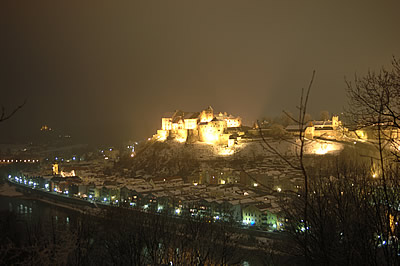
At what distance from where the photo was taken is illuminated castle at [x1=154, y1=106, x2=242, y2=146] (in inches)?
1747

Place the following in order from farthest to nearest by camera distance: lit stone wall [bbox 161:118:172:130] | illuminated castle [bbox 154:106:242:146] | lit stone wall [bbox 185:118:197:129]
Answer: lit stone wall [bbox 161:118:172:130] < lit stone wall [bbox 185:118:197:129] < illuminated castle [bbox 154:106:242:146]

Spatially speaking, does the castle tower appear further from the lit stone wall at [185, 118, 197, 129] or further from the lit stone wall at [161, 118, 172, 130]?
the lit stone wall at [161, 118, 172, 130]

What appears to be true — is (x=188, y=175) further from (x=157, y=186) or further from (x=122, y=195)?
(x=122, y=195)

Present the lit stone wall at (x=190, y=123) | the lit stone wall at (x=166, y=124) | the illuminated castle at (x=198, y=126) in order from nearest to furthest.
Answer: the illuminated castle at (x=198, y=126) → the lit stone wall at (x=190, y=123) → the lit stone wall at (x=166, y=124)

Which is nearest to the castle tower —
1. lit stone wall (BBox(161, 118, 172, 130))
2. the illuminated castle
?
the illuminated castle

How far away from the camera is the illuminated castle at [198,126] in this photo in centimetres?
4438

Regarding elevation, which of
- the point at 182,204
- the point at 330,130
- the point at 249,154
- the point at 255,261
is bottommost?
the point at 255,261

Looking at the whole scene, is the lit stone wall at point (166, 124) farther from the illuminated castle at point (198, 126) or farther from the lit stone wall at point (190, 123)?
the lit stone wall at point (190, 123)

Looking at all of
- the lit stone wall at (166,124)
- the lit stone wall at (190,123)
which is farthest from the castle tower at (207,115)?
the lit stone wall at (166,124)

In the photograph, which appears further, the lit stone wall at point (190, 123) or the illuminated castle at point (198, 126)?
the lit stone wall at point (190, 123)

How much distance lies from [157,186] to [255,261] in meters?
18.7

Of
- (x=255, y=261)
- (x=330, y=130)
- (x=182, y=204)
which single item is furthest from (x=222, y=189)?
(x=330, y=130)

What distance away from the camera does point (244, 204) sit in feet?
77.3

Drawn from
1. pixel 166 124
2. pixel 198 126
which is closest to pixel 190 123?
pixel 198 126
